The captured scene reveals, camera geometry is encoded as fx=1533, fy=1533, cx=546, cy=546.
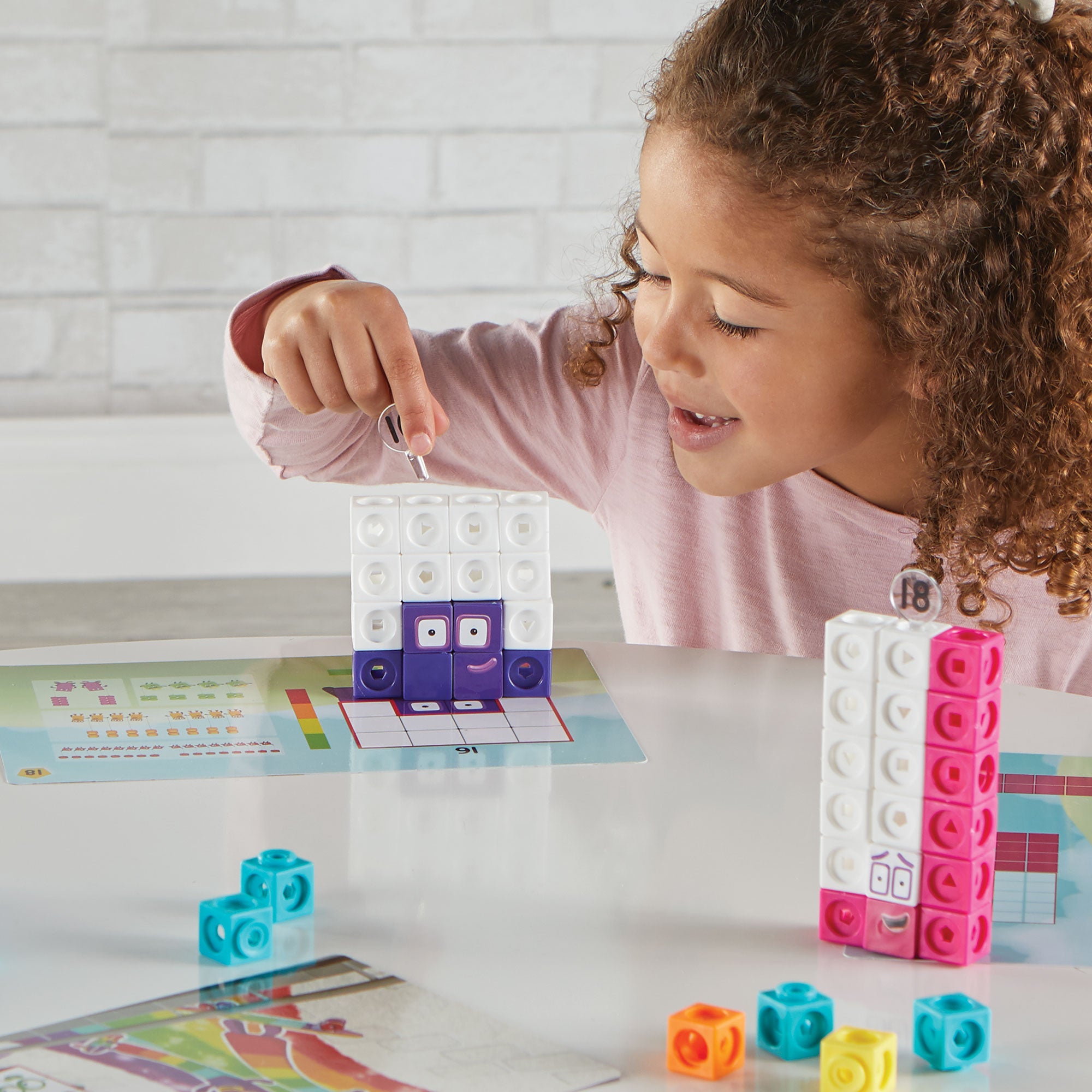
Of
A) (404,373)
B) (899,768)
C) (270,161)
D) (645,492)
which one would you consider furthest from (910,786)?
(270,161)

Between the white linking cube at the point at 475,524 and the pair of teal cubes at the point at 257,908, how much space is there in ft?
0.88

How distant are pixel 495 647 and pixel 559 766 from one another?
12 cm

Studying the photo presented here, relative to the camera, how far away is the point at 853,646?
0.58 metres

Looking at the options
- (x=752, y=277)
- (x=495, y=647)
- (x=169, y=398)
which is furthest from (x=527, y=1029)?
(x=169, y=398)

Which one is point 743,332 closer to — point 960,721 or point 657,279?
point 657,279

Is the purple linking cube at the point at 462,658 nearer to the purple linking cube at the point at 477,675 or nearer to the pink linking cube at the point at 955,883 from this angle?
the purple linking cube at the point at 477,675

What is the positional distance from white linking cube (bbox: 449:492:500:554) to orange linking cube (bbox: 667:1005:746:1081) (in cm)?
38

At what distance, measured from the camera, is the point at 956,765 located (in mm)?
560

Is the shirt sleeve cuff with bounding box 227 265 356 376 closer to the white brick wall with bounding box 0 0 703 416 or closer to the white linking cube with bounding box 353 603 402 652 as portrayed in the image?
the white linking cube with bounding box 353 603 402 652

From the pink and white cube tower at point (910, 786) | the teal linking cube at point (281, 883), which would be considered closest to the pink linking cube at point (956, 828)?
the pink and white cube tower at point (910, 786)

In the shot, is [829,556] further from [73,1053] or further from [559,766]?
[73,1053]

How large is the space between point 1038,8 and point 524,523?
1.36 ft

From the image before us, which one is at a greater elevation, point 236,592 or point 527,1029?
point 527,1029

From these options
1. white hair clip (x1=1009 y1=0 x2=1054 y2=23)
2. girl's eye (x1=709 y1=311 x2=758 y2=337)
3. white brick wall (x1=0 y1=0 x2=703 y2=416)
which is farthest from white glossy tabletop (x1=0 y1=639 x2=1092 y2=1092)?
white brick wall (x1=0 y1=0 x2=703 y2=416)
